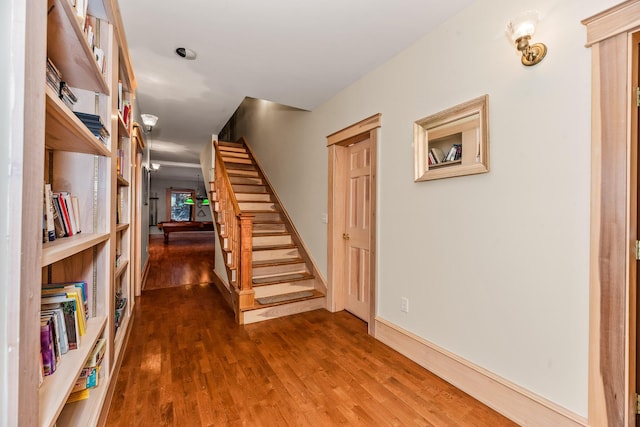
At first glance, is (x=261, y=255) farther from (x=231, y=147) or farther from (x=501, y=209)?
(x=231, y=147)

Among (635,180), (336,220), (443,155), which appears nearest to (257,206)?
(336,220)

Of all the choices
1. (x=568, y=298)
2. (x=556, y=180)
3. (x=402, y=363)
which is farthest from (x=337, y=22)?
(x=402, y=363)

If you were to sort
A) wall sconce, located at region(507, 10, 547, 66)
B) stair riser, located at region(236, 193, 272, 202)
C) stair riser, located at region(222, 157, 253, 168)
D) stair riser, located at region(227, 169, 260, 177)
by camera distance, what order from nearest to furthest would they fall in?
wall sconce, located at region(507, 10, 547, 66) < stair riser, located at region(236, 193, 272, 202) < stair riser, located at region(227, 169, 260, 177) < stair riser, located at region(222, 157, 253, 168)

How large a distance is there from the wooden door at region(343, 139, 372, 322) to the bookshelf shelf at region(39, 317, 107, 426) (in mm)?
2385

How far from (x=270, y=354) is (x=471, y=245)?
5.89 ft

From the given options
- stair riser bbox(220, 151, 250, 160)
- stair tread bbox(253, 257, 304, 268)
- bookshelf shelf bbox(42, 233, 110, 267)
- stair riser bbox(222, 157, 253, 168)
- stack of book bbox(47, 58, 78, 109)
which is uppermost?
stair riser bbox(220, 151, 250, 160)

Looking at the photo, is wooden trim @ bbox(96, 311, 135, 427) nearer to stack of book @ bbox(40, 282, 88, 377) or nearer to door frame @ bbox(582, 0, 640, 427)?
stack of book @ bbox(40, 282, 88, 377)

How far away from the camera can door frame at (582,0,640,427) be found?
4.31 ft

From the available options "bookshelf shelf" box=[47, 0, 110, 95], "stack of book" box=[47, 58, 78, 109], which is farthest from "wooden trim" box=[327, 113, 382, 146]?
"stack of book" box=[47, 58, 78, 109]

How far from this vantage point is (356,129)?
3035 millimetres

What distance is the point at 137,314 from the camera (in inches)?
132

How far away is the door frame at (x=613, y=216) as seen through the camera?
131 cm

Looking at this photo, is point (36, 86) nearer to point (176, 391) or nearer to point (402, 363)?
point (176, 391)

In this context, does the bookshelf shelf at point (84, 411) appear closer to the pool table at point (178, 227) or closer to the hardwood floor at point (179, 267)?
the hardwood floor at point (179, 267)
